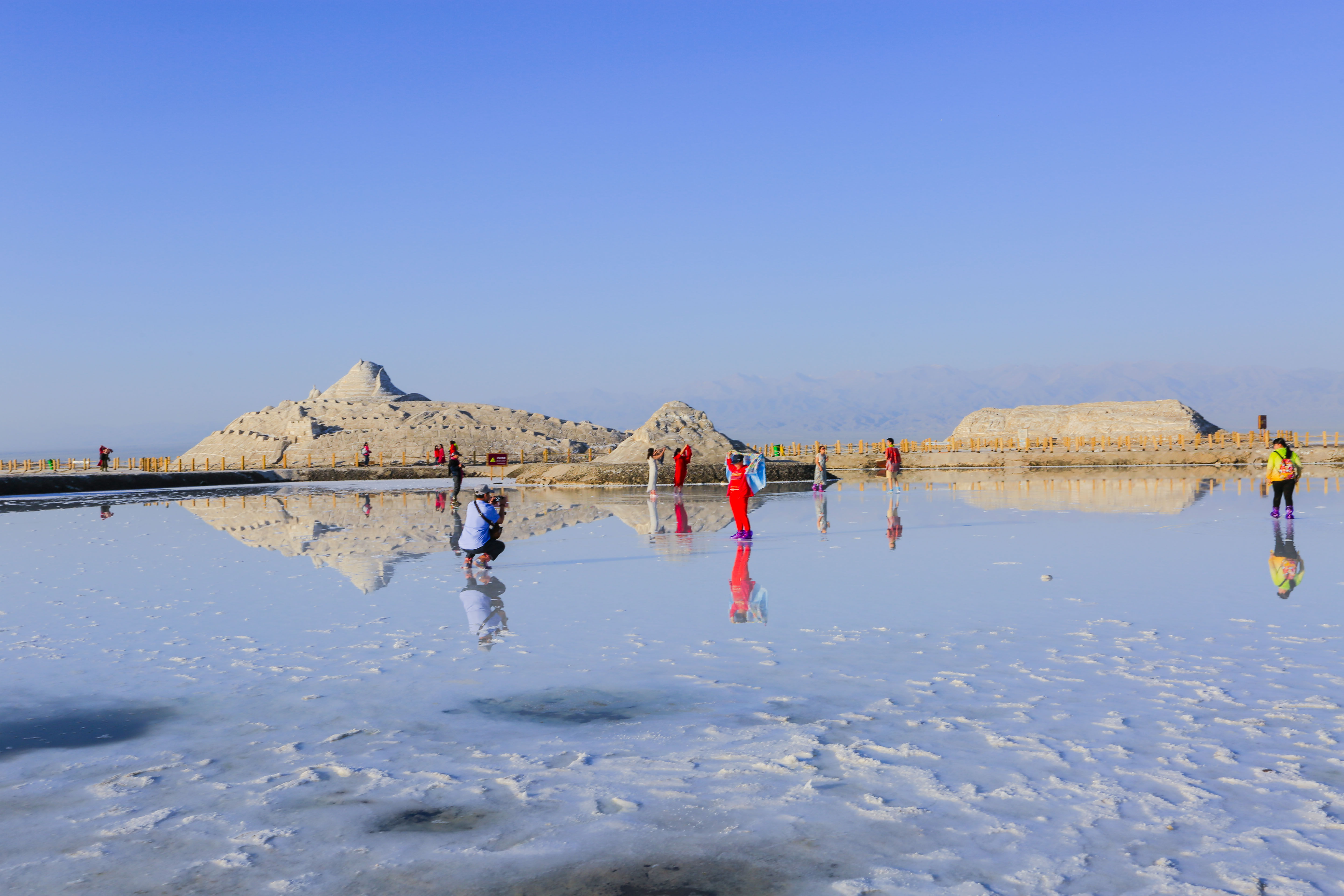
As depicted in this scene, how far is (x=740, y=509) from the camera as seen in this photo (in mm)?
12195

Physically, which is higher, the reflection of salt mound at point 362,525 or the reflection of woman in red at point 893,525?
the reflection of salt mound at point 362,525

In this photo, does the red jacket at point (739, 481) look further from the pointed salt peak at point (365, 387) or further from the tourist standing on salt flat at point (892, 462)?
the pointed salt peak at point (365, 387)

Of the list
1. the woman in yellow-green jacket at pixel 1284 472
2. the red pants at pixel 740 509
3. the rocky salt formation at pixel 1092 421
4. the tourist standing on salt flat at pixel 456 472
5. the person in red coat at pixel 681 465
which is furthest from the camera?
the rocky salt formation at pixel 1092 421

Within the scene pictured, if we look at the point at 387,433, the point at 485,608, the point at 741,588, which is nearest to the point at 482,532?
the point at 485,608

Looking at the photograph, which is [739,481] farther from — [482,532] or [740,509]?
[482,532]

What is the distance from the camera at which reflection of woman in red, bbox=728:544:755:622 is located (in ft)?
24.1

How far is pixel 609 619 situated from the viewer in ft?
23.8

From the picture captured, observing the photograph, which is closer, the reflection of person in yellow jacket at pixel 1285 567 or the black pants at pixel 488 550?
the reflection of person in yellow jacket at pixel 1285 567

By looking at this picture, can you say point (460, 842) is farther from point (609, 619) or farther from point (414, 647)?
point (609, 619)

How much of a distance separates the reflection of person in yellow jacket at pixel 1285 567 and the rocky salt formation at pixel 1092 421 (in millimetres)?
51463

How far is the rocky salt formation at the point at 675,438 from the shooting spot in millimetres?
31953

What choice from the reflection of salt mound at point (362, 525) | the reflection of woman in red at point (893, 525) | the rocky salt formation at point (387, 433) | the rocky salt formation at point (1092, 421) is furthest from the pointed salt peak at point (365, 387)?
the reflection of woman in red at point (893, 525)

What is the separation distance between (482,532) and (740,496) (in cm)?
346

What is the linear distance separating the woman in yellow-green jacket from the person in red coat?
12.9 metres
